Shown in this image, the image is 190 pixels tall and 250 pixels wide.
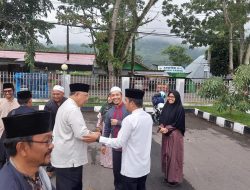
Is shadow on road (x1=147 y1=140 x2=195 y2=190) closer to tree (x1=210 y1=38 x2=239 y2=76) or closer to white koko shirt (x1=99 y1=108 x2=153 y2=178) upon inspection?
white koko shirt (x1=99 y1=108 x2=153 y2=178)

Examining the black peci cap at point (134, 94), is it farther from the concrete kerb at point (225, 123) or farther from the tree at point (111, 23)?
the tree at point (111, 23)

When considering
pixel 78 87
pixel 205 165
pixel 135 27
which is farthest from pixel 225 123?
pixel 78 87

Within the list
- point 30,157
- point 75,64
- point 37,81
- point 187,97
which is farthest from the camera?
point 75,64

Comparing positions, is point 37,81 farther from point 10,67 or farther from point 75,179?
point 75,179

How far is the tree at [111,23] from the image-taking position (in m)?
20.4

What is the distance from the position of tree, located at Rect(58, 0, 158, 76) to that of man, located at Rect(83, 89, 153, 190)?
15.9 metres

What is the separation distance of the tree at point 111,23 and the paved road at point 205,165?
33.2 ft

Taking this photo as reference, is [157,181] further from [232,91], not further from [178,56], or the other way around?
[178,56]

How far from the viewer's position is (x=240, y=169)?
24.7 ft

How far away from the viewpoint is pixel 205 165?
7.74 metres

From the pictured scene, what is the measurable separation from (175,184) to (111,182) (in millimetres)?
1089

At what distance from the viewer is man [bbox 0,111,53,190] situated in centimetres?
191

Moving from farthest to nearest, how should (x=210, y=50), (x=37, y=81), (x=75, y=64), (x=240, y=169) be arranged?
(x=210, y=50)
(x=75, y=64)
(x=37, y=81)
(x=240, y=169)

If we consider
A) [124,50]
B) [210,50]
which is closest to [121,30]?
[124,50]
